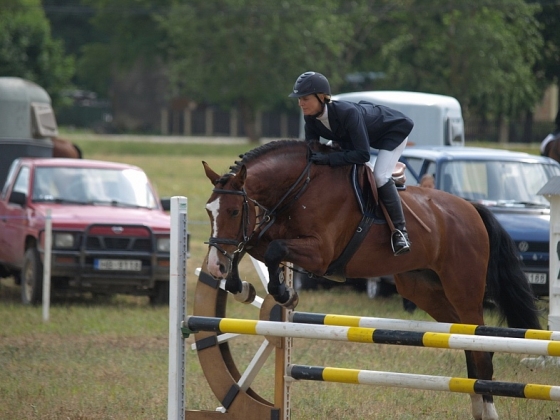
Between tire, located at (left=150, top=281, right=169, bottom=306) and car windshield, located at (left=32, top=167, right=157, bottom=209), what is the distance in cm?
124

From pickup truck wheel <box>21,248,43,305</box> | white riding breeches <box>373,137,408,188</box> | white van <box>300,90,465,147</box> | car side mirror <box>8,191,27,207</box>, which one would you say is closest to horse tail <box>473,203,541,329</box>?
white riding breeches <box>373,137,408,188</box>

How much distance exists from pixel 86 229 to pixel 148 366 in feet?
11.8

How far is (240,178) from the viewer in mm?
5906

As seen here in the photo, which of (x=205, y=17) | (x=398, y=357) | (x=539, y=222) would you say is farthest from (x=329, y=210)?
(x=205, y=17)

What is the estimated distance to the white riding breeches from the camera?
662 cm

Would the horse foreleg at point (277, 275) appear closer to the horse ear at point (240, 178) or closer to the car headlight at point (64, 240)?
the horse ear at point (240, 178)

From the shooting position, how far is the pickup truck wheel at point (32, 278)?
11859 mm

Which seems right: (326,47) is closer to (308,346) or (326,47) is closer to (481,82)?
(481,82)

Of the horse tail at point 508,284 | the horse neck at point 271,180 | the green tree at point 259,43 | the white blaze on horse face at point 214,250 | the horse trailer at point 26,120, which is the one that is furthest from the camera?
the green tree at point 259,43

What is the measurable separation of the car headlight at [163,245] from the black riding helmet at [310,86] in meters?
6.08

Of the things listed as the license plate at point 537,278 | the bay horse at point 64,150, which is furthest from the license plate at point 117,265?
the bay horse at point 64,150

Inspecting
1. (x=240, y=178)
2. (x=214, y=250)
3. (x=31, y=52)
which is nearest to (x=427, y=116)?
(x=240, y=178)

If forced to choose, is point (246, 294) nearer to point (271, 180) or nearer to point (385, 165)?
point (271, 180)

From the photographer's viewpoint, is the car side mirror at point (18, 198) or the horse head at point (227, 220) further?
the car side mirror at point (18, 198)
